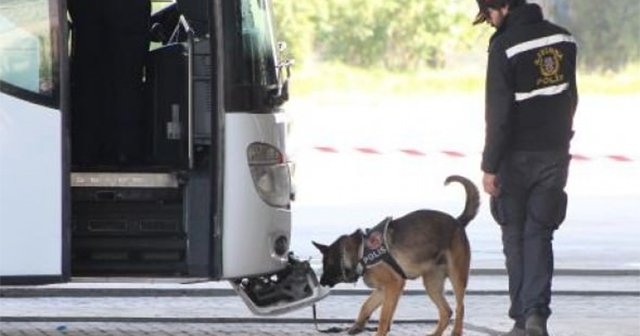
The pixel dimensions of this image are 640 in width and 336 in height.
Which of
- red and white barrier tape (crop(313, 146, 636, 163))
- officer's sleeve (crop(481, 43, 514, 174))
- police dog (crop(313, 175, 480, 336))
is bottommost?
police dog (crop(313, 175, 480, 336))

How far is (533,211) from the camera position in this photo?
7.96m

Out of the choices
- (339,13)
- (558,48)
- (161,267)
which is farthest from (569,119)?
(339,13)

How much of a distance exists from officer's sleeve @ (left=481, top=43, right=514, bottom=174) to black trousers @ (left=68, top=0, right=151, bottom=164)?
2087 mm

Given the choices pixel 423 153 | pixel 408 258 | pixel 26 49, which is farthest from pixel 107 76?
pixel 423 153

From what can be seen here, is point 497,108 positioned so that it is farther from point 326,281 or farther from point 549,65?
point 326,281

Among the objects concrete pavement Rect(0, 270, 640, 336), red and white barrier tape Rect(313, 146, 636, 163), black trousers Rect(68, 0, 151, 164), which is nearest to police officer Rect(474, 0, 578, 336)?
concrete pavement Rect(0, 270, 640, 336)

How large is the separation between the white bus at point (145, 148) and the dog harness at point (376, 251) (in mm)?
341

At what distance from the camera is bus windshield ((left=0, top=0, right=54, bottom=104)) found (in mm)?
7359

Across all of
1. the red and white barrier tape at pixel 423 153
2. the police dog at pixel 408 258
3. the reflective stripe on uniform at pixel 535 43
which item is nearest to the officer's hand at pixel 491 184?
the police dog at pixel 408 258

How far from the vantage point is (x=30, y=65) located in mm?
7418

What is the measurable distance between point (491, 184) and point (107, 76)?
2.40 m

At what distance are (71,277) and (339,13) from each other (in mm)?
37403

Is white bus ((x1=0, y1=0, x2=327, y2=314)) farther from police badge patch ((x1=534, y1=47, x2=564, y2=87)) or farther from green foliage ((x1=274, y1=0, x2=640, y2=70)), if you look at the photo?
green foliage ((x1=274, y1=0, x2=640, y2=70))

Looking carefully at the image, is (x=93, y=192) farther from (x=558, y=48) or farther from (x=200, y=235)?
(x=558, y=48)
